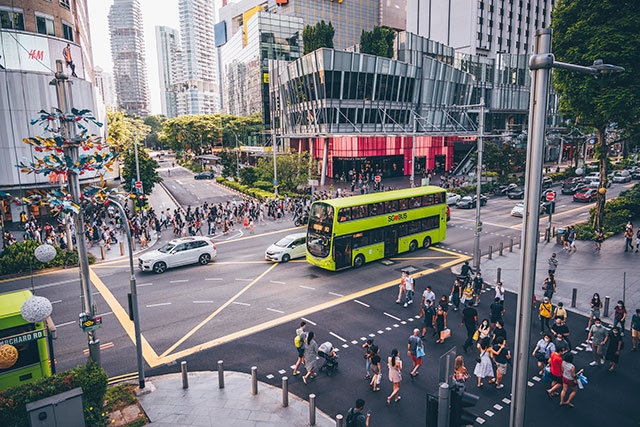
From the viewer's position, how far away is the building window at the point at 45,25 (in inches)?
1289

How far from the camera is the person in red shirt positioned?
10.8 meters

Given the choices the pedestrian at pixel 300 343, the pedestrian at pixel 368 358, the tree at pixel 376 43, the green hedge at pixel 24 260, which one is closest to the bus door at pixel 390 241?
the pedestrian at pixel 368 358

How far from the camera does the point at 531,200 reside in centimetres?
587

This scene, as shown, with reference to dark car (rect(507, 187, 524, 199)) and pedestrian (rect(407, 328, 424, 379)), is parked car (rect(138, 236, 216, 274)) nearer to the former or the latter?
pedestrian (rect(407, 328, 424, 379))

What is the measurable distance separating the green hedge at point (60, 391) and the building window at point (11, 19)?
1301 inches

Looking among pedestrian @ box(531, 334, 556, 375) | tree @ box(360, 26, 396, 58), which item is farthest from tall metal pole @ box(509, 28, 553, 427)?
tree @ box(360, 26, 396, 58)

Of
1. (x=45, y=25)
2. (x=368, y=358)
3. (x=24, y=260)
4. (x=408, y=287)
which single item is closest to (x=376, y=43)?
(x=45, y=25)

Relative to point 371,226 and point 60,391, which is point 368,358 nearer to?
point 60,391

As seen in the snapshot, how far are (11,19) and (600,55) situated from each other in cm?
4027

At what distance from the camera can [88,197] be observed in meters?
10.4

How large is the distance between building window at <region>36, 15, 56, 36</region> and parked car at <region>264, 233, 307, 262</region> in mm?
26937

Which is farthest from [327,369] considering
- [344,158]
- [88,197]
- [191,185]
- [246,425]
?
[191,185]

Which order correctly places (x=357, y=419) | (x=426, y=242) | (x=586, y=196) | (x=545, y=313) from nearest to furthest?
(x=357, y=419)
(x=545, y=313)
(x=426, y=242)
(x=586, y=196)

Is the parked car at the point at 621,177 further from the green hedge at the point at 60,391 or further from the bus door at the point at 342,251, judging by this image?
Result: the green hedge at the point at 60,391
